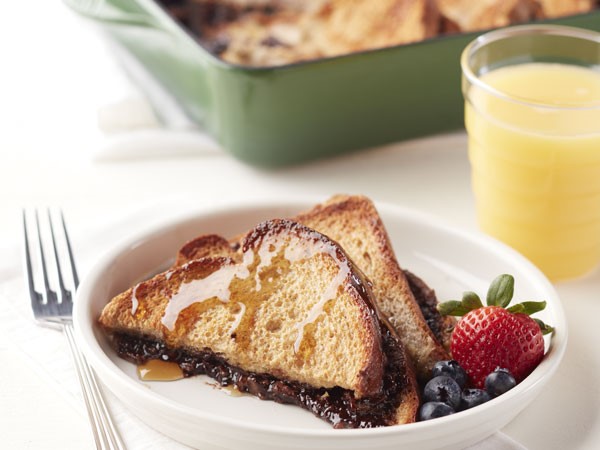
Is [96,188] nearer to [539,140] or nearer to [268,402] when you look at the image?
[268,402]

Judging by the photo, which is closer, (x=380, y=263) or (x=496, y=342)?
(x=496, y=342)

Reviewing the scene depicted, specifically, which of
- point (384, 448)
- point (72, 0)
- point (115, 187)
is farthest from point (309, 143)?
point (384, 448)

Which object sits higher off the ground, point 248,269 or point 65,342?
point 248,269

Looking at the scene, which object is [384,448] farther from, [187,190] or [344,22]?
[344,22]

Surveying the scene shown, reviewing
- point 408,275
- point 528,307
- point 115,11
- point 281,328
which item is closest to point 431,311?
point 408,275

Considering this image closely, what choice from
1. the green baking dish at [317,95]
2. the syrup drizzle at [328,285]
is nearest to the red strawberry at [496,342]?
the syrup drizzle at [328,285]

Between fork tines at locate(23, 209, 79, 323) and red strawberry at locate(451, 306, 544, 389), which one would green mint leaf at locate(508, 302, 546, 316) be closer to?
red strawberry at locate(451, 306, 544, 389)

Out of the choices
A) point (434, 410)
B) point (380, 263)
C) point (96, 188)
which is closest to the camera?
point (434, 410)

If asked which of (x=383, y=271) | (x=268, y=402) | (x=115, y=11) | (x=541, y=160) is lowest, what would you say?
(x=268, y=402)
